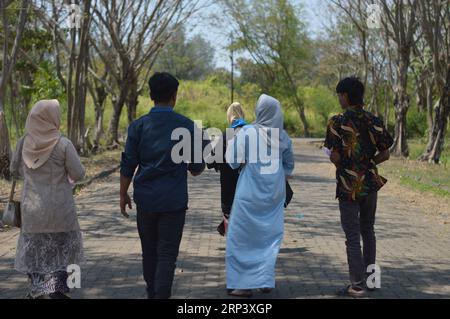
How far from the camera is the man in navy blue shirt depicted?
629 cm

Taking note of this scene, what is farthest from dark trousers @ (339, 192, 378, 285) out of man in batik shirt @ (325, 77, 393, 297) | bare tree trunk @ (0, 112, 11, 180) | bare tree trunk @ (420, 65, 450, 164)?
bare tree trunk @ (420, 65, 450, 164)

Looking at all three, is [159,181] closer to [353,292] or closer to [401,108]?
[353,292]

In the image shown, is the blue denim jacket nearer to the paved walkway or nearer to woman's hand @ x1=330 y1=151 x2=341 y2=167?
the paved walkway

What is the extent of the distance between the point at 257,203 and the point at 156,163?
1.19m

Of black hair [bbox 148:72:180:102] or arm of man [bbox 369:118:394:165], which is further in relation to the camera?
arm of man [bbox 369:118:394:165]

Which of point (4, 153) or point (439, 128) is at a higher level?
point (439, 128)

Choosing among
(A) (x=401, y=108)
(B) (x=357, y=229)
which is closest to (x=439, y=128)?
(A) (x=401, y=108)

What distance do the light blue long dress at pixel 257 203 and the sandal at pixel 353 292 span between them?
664mm

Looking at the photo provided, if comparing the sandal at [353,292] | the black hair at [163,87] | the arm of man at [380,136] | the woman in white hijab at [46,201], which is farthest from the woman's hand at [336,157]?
the woman in white hijab at [46,201]

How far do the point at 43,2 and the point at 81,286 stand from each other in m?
18.0

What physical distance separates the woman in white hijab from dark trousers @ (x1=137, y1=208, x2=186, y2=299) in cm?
Answer: 75

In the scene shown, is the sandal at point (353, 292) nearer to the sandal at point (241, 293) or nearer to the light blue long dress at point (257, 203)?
the light blue long dress at point (257, 203)

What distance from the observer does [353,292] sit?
6953 mm
